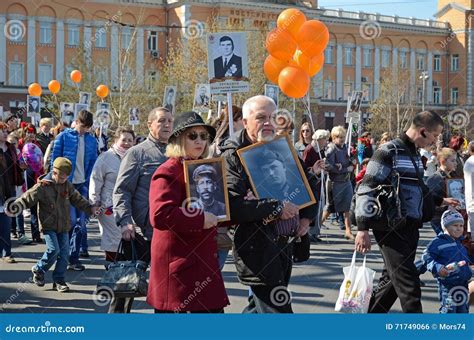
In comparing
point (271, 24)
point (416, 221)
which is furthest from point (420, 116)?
point (271, 24)

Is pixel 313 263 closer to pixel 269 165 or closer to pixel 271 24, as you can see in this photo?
pixel 269 165

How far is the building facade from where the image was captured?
5941 cm

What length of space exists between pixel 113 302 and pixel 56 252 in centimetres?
261

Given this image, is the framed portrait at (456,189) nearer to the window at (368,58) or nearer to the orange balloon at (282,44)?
the orange balloon at (282,44)

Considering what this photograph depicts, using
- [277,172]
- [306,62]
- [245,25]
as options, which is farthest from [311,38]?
[245,25]

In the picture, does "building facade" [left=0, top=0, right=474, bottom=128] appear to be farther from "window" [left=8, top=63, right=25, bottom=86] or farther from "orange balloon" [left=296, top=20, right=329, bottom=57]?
"orange balloon" [left=296, top=20, right=329, bottom=57]

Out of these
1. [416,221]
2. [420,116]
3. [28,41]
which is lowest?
[416,221]

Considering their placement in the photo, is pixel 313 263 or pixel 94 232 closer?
pixel 313 263

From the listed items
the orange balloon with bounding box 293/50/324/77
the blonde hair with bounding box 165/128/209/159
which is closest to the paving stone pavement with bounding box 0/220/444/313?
the orange balloon with bounding box 293/50/324/77

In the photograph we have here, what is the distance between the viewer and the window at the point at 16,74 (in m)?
60.1

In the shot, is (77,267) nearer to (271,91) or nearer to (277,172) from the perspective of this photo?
(277,172)

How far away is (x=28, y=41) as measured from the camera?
60750 millimetres

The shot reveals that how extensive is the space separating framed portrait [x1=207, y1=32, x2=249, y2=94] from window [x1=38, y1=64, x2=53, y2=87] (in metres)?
51.4

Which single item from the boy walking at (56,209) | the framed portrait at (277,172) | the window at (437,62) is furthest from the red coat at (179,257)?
the window at (437,62)
